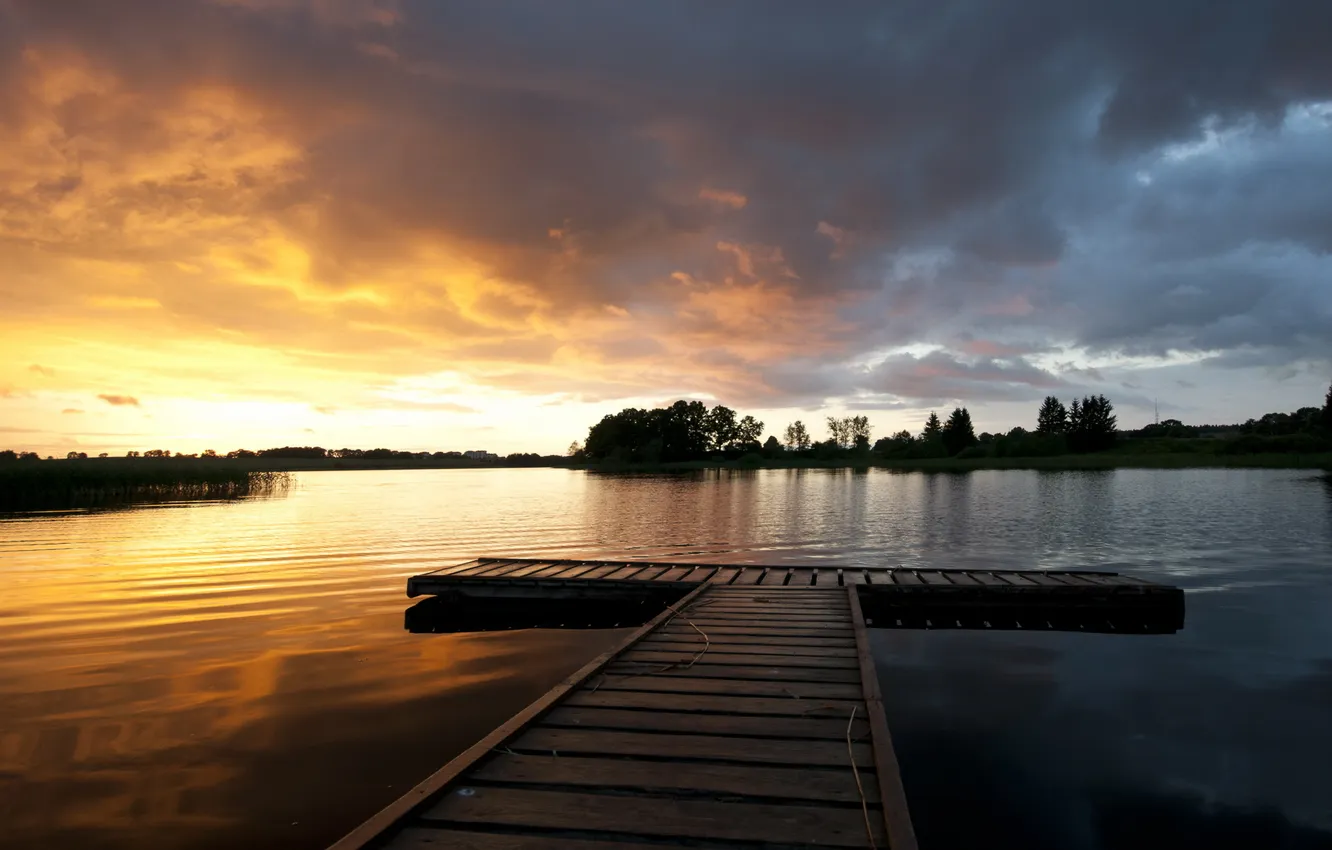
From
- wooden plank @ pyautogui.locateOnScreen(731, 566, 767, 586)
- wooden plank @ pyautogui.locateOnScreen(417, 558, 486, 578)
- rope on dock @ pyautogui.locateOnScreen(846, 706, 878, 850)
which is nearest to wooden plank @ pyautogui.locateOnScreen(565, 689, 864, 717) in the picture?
rope on dock @ pyautogui.locateOnScreen(846, 706, 878, 850)

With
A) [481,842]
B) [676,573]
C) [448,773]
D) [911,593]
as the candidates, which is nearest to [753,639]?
[448,773]

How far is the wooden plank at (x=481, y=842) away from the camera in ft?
14.2

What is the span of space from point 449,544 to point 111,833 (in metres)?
20.7

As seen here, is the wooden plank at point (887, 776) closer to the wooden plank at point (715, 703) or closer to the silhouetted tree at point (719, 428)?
the wooden plank at point (715, 703)

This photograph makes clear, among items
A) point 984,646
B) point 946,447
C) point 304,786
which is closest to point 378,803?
point 304,786

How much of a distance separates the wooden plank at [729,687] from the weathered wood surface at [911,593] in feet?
17.1

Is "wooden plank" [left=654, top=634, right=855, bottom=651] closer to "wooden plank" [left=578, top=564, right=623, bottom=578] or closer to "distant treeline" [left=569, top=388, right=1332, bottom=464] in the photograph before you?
"wooden plank" [left=578, top=564, right=623, bottom=578]

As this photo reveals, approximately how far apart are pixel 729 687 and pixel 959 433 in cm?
15234

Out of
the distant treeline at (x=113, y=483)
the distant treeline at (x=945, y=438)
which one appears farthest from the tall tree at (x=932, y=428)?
the distant treeline at (x=113, y=483)

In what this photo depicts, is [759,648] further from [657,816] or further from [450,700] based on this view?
[657,816]

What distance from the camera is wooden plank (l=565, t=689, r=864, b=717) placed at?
6677mm

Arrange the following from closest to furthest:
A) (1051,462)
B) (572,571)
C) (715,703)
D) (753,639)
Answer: (715,703)
(753,639)
(572,571)
(1051,462)

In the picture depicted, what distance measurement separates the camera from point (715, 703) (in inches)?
273

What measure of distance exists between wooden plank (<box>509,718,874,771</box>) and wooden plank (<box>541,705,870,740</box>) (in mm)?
96
